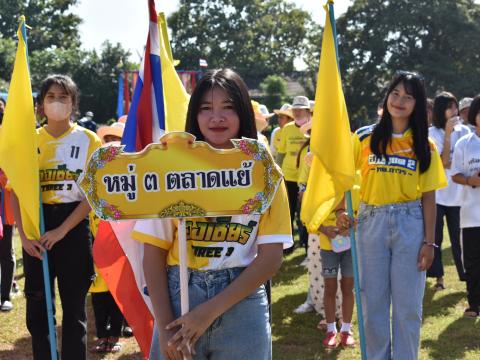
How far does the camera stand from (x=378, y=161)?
12.8 ft

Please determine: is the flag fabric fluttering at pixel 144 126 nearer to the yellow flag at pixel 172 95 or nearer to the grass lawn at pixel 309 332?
the yellow flag at pixel 172 95

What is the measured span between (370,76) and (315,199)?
3522cm

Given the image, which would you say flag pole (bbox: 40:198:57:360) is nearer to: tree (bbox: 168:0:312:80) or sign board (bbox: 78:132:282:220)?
sign board (bbox: 78:132:282:220)

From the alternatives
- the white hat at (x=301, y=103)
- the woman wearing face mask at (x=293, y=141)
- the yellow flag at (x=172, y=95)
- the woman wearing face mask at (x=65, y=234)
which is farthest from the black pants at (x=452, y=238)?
the woman wearing face mask at (x=65, y=234)

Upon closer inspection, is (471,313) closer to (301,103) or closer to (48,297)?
(301,103)

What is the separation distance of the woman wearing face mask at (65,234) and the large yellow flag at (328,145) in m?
1.43

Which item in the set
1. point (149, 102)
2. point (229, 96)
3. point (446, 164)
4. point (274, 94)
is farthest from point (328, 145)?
point (274, 94)

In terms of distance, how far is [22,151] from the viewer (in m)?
3.75

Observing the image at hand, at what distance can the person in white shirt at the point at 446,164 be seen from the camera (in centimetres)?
689

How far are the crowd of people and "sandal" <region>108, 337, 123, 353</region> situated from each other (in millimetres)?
12

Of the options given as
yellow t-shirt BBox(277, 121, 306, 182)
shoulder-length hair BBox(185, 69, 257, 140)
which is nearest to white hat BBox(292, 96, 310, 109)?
yellow t-shirt BBox(277, 121, 306, 182)

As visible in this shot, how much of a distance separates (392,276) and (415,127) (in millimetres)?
939

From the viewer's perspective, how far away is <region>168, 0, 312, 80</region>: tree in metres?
54.5

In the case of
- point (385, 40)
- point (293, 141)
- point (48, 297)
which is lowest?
point (48, 297)
